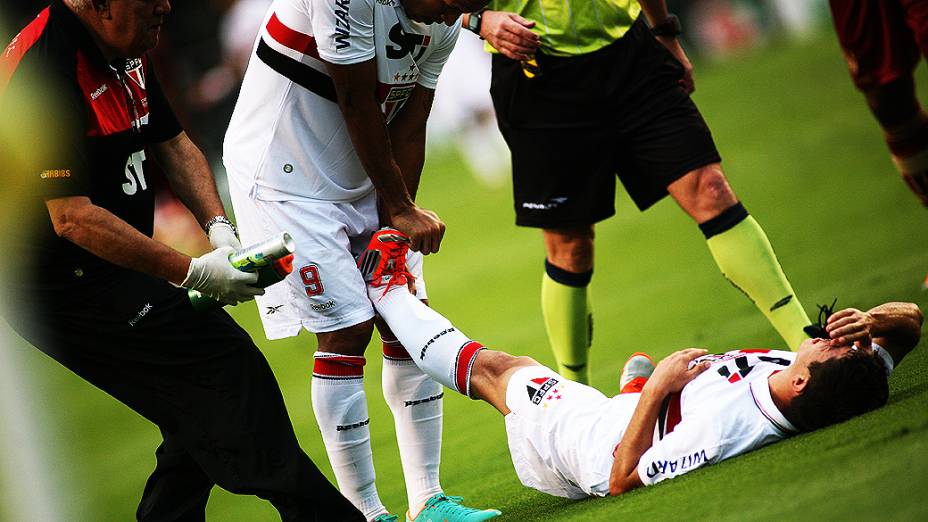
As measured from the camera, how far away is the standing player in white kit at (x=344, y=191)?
141 inches

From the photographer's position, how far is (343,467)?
3.74 meters

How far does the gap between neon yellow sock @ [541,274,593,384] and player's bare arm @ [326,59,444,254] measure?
120 cm

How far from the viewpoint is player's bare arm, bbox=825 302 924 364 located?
10.9ft

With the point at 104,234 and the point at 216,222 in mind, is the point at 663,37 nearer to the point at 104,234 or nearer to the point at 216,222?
the point at 216,222

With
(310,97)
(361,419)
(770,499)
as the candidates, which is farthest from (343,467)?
(770,499)

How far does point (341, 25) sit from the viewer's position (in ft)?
11.1

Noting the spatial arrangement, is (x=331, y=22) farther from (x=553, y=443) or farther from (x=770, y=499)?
(x=770, y=499)

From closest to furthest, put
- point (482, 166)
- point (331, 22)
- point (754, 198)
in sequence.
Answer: point (331, 22) < point (754, 198) < point (482, 166)

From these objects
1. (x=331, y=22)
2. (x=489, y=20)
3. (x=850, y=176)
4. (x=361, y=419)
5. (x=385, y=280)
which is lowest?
(x=850, y=176)

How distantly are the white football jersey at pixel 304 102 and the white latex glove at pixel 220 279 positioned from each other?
575mm

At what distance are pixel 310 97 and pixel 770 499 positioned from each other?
1.88 m

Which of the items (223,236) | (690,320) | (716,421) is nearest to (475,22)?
(223,236)

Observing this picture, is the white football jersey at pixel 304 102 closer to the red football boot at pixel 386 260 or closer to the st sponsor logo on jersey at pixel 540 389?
the red football boot at pixel 386 260

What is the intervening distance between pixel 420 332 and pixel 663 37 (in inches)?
72.1
